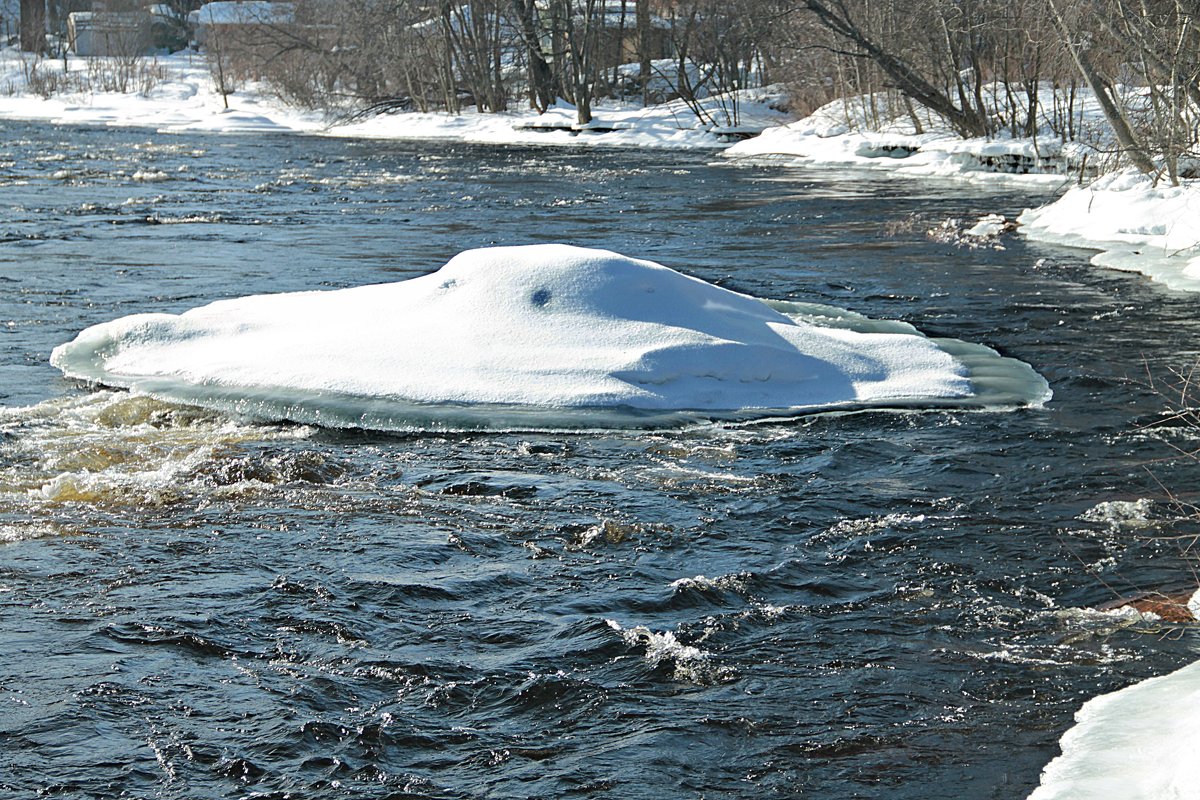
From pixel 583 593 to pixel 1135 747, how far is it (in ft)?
7.77

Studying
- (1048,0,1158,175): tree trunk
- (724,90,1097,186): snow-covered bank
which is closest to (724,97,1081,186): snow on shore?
(724,90,1097,186): snow-covered bank

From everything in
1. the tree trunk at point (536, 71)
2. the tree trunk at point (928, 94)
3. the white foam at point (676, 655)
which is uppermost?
the tree trunk at point (536, 71)

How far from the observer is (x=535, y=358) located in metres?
8.99

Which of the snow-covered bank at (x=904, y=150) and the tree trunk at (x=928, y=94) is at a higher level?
the tree trunk at (x=928, y=94)

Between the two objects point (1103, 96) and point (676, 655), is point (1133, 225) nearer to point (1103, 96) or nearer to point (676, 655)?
point (1103, 96)

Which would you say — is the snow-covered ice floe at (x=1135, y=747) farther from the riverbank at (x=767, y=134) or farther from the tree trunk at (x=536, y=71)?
the tree trunk at (x=536, y=71)

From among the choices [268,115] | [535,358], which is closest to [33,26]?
[268,115]

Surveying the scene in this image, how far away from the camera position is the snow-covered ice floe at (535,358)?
337 inches

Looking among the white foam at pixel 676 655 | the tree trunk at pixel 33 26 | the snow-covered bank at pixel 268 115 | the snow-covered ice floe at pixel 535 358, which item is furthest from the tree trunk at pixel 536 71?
the tree trunk at pixel 33 26

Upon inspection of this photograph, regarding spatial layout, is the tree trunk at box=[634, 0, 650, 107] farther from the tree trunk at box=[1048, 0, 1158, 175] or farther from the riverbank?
the tree trunk at box=[1048, 0, 1158, 175]

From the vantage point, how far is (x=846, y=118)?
31.8 metres

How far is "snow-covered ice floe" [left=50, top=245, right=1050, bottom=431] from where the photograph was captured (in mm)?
8562

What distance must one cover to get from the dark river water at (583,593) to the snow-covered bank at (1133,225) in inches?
119

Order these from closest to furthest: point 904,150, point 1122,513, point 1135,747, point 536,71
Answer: point 1135,747 < point 1122,513 < point 904,150 < point 536,71
